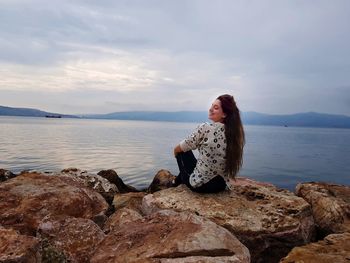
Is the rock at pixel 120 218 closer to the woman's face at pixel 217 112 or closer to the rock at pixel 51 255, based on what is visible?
the rock at pixel 51 255

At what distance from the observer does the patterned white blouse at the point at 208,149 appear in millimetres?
8250

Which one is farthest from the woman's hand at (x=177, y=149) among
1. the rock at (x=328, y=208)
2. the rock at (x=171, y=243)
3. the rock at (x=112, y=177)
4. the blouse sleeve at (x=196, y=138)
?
the rock at (x=112, y=177)

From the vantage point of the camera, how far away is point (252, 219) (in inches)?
314

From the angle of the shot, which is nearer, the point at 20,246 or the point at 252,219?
the point at 20,246

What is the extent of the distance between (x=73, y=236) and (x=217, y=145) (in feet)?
11.9

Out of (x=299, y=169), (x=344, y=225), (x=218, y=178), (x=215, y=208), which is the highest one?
(x=218, y=178)

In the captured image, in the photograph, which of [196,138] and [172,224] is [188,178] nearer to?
[196,138]

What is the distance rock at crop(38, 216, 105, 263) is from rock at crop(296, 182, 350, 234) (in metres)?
5.94

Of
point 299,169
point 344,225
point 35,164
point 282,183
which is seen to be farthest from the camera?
point 299,169

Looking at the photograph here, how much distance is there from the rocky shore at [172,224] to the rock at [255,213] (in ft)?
0.07

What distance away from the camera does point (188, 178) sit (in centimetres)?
893

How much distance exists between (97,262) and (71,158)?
3476 cm

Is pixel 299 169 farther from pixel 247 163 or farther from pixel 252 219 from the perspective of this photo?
pixel 252 219

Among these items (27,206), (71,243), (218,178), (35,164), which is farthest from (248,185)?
(35,164)
